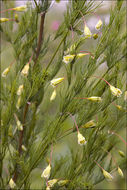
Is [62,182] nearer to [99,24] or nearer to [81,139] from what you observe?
[81,139]

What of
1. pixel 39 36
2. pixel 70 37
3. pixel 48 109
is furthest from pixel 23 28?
pixel 48 109

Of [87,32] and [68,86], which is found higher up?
[87,32]

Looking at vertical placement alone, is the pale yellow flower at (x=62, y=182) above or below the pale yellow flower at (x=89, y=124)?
below

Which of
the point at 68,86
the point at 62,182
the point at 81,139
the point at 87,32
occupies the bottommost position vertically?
the point at 62,182

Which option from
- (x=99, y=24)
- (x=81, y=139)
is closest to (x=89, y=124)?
(x=81, y=139)

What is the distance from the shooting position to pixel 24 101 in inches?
32.9

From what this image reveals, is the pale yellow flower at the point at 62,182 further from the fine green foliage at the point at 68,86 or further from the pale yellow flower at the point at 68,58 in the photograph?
the pale yellow flower at the point at 68,58

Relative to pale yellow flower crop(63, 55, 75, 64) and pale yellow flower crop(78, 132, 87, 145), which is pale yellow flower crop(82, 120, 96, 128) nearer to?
pale yellow flower crop(78, 132, 87, 145)

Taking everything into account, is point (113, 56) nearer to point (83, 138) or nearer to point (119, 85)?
point (119, 85)

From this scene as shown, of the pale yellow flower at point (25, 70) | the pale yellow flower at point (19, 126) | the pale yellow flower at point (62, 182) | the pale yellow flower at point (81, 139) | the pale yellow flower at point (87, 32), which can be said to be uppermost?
the pale yellow flower at point (87, 32)

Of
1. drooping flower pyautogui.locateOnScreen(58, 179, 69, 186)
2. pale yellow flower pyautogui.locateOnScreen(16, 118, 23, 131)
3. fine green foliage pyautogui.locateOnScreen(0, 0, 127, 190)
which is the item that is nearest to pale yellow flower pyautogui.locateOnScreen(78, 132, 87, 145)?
fine green foliage pyautogui.locateOnScreen(0, 0, 127, 190)

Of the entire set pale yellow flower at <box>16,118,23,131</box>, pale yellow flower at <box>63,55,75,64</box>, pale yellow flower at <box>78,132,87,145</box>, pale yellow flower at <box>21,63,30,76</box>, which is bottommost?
pale yellow flower at <box>16,118,23,131</box>

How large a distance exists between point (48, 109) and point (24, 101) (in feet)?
1.12

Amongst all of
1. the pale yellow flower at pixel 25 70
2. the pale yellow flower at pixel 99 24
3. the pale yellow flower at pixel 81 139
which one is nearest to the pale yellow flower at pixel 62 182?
the pale yellow flower at pixel 81 139
